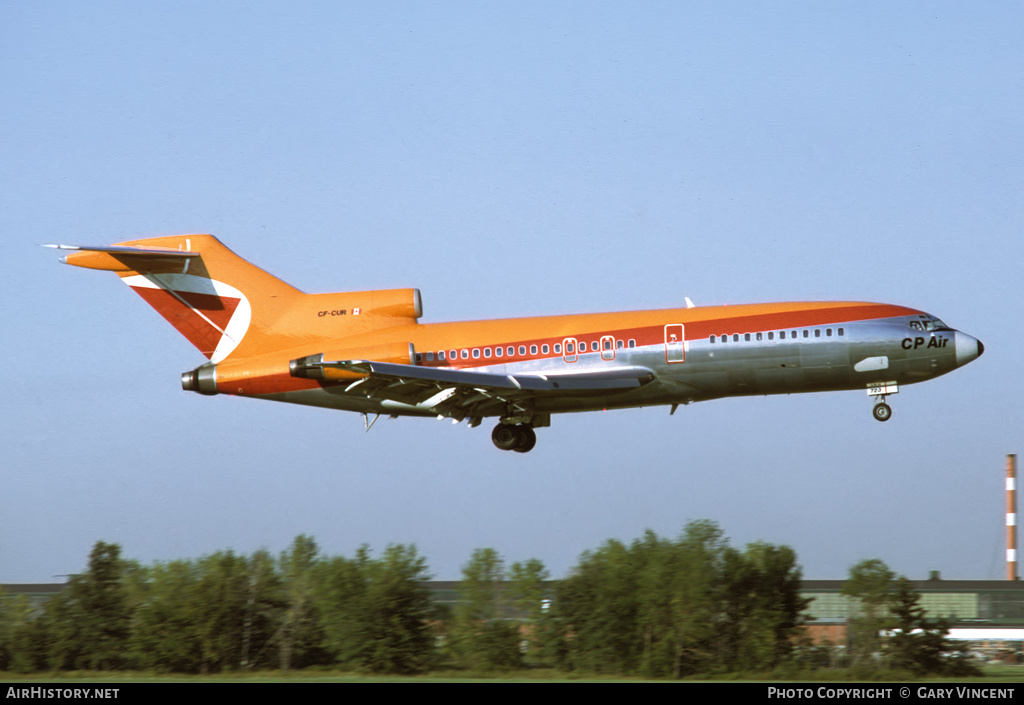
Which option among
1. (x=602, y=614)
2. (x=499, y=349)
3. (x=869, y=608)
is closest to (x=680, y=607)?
(x=602, y=614)

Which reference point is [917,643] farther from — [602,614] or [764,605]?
[602,614]

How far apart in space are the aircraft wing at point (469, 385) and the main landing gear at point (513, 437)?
1021mm

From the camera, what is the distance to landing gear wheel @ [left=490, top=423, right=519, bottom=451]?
32219 millimetres

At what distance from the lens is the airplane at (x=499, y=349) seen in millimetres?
29281

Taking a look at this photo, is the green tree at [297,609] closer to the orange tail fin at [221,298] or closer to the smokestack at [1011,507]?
the orange tail fin at [221,298]

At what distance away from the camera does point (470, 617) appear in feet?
107

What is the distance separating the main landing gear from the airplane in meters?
0.04

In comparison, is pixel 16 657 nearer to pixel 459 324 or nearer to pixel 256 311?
pixel 256 311

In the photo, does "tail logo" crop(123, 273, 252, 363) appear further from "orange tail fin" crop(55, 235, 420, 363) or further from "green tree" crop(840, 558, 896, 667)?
"green tree" crop(840, 558, 896, 667)

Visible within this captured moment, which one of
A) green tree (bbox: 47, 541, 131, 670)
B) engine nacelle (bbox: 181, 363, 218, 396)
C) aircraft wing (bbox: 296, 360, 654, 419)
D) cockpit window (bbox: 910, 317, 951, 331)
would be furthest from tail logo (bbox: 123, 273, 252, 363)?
cockpit window (bbox: 910, 317, 951, 331)

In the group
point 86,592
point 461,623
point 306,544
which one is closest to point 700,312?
point 461,623

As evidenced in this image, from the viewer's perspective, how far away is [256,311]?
33594 mm

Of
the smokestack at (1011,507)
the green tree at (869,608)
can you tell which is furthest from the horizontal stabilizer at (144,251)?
the smokestack at (1011,507)

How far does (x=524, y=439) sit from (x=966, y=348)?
38.9 ft
